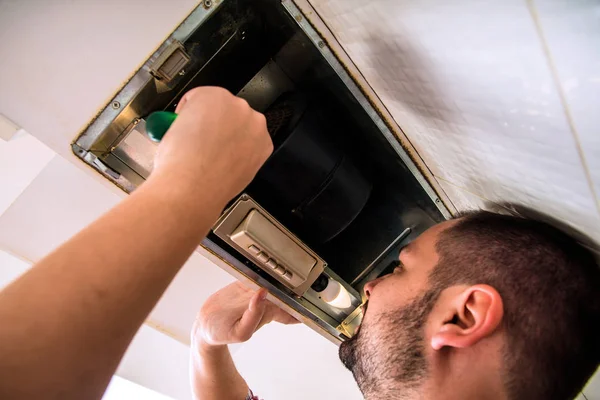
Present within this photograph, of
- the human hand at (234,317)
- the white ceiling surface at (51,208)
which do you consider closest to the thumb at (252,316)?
the human hand at (234,317)

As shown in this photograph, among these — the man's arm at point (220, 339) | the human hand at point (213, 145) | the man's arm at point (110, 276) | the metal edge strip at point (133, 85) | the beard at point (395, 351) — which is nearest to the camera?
the man's arm at point (110, 276)

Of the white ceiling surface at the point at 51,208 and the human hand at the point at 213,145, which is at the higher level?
the human hand at the point at 213,145

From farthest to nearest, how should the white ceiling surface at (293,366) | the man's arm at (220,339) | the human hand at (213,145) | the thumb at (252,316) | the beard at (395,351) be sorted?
the white ceiling surface at (293,366), the man's arm at (220,339), the thumb at (252,316), the beard at (395,351), the human hand at (213,145)

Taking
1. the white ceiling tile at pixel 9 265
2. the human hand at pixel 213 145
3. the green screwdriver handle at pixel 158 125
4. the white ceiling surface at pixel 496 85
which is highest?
the white ceiling surface at pixel 496 85

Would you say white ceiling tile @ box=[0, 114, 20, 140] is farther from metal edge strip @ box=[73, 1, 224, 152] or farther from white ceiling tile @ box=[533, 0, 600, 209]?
white ceiling tile @ box=[533, 0, 600, 209]

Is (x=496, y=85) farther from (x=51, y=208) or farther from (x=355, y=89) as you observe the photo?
(x=51, y=208)

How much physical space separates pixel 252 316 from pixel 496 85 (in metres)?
0.71

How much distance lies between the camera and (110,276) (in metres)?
0.35

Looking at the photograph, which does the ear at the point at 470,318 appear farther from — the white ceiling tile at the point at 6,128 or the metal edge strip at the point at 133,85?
the white ceiling tile at the point at 6,128

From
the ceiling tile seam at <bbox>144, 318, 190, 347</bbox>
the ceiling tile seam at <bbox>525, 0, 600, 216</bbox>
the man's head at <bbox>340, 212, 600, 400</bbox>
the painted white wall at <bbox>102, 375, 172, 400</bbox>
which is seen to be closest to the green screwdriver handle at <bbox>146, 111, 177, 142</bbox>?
the ceiling tile seam at <bbox>525, 0, 600, 216</bbox>

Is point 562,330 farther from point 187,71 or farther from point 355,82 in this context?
point 187,71

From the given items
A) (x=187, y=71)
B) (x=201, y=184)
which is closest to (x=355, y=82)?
(x=187, y=71)

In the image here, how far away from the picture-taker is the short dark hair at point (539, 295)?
659 mm

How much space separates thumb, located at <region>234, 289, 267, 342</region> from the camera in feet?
2.82
